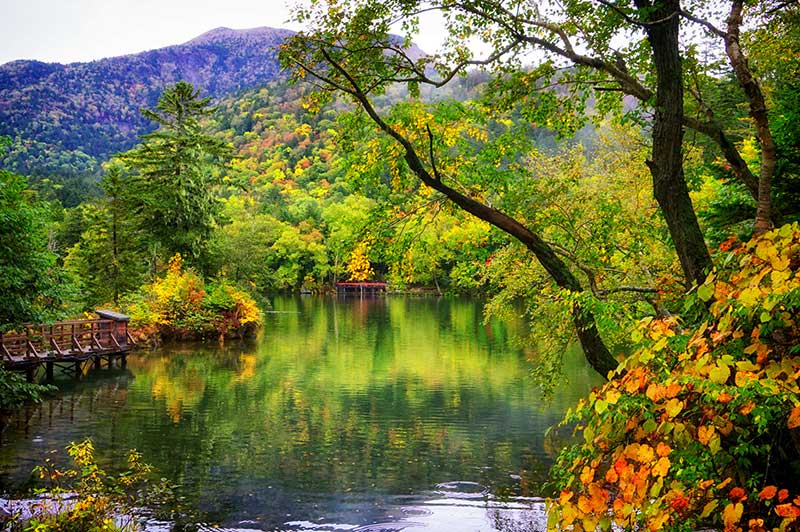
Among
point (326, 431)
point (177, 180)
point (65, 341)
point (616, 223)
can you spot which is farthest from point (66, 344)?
point (616, 223)

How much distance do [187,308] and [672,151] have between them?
97.7ft

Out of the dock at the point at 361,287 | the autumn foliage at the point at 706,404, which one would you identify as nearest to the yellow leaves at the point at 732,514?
the autumn foliage at the point at 706,404

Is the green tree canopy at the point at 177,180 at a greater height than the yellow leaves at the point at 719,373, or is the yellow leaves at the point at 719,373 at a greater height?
the green tree canopy at the point at 177,180

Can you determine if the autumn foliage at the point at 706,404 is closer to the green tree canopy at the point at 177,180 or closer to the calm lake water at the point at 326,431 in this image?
the calm lake water at the point at 326,431

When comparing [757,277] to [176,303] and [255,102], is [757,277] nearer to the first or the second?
[176,303]

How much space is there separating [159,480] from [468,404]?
29.4ft

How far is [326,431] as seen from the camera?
1573cm

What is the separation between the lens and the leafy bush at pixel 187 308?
102ft

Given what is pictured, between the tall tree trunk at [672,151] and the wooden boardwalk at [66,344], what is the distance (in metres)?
17.9

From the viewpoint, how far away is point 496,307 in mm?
13773

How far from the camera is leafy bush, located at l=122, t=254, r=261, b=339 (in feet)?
102

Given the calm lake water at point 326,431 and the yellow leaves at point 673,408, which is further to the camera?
the calm lake water at point 326,431

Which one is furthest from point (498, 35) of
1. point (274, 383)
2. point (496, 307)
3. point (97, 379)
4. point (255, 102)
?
point (255, 102)

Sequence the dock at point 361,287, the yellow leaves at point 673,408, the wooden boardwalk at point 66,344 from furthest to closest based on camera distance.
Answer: the dock at point 361,287
the wooden boardwalk at point 66,344
the yellow leaves at point 673,408
